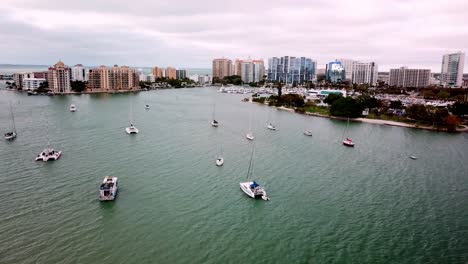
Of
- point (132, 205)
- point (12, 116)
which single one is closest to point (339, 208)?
point (132, 205)

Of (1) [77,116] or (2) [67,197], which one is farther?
(1) [77,116]

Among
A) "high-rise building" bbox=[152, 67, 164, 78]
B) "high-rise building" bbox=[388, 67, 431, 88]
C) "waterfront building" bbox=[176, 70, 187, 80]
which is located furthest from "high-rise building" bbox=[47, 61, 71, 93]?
"high-rise building" bbox=[388, 67, 431, 88]

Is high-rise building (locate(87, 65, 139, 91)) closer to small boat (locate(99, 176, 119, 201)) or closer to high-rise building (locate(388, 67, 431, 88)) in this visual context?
small boat (locate(99, 176, 119, 201))

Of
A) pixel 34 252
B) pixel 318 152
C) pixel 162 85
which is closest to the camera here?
pixel 34 252

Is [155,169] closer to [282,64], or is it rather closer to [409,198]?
[409,198]

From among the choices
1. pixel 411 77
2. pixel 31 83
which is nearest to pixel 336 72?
pixel 411 77

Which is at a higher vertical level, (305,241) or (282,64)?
(282,64)

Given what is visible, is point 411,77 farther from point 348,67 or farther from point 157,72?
point 157,72
